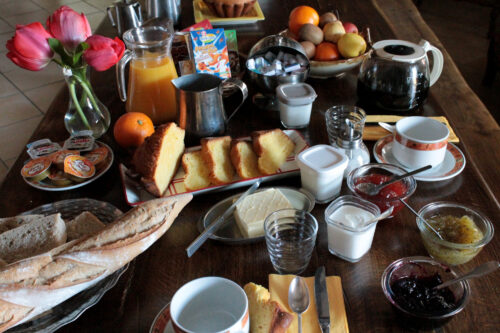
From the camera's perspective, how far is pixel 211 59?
4.42ft

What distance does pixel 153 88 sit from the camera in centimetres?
124

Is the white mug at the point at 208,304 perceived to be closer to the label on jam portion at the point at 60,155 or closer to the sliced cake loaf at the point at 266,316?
the sliced cake loaf at the point at 266,316

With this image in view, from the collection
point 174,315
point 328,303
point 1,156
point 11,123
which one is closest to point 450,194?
point 328,303

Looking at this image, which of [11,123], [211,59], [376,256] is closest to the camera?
[376,256]

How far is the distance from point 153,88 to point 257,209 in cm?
54

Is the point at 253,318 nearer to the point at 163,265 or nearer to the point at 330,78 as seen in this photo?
the point at 163,265

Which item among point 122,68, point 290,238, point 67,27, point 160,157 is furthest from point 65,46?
point 290,238

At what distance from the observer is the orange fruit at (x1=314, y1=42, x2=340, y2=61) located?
4.74ft

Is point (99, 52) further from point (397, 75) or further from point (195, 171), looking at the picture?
point (397, 75)

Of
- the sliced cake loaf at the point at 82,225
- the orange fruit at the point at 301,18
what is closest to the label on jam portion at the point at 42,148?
the sliced cake loaf at the point at 82,225

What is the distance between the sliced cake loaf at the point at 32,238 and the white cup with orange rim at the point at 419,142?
2.52ft

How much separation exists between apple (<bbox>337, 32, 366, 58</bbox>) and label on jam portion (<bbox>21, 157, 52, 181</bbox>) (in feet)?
3.13

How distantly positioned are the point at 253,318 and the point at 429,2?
4178 mm

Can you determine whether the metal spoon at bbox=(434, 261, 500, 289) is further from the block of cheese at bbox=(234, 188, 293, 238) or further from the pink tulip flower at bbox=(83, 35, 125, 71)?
the pink tulip flower at bbox=(83, 35, 125, 71)
